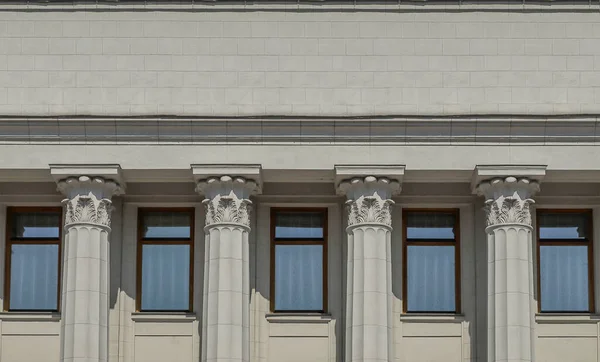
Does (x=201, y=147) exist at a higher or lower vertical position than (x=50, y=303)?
higher

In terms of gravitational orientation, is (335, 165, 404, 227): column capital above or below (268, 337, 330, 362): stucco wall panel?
above

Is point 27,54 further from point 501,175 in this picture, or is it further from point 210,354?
point 501,175

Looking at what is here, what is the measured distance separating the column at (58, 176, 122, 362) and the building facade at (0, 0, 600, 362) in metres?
0.05

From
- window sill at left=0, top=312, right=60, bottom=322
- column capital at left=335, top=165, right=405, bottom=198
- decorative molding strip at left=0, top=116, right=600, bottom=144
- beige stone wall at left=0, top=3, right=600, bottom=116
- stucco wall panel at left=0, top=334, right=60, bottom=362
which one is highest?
beige stone wall at left=0, top=3, right=600, bottom=116

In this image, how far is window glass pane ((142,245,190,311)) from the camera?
50500mm

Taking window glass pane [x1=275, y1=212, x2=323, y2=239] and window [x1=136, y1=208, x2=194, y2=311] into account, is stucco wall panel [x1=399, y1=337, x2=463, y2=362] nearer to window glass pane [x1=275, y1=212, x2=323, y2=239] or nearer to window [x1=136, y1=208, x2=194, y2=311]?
window glass pane [x1=275, y1=212, x2=323, y2=239]

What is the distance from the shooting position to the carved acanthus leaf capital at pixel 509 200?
4909 cm

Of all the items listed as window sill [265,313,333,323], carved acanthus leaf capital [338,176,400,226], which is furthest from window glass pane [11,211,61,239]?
carved acanthus leaf capital [338,176,400,226]

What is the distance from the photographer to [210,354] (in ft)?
159

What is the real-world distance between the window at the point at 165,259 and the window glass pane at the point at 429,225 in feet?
17.5

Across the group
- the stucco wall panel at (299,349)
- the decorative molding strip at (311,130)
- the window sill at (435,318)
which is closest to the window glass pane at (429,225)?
the window sill at (435,318)

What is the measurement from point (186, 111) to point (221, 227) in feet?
10.1

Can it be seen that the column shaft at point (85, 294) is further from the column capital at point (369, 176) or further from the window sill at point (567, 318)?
the window sill at point (567, 318)

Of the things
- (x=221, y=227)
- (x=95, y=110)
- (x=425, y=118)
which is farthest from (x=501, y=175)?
(x=95, y=110)
